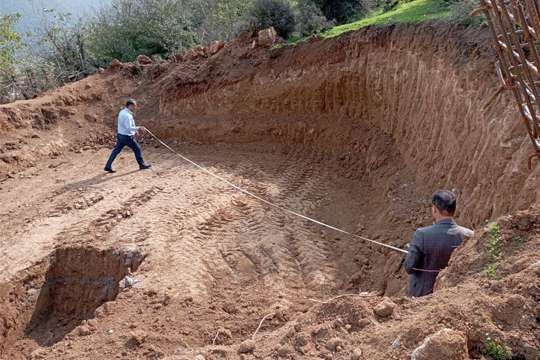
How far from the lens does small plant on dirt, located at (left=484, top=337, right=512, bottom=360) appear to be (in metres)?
2.49

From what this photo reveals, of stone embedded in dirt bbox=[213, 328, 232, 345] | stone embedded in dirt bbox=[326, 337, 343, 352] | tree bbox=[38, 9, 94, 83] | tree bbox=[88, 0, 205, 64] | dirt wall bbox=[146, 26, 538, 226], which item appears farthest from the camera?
tree bbox=[38, 9, 94, 83]

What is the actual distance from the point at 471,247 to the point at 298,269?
3.53m

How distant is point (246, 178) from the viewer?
9719 mm

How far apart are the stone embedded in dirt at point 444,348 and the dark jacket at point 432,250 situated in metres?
1.60

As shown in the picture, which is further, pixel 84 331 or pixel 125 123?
pixel 125 123

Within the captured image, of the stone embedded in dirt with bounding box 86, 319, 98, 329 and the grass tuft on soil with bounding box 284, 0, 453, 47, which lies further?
the grass tuft on soil with bounding box 284, 0, 453, 47

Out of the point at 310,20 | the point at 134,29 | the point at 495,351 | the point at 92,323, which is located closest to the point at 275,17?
the point at 310,20

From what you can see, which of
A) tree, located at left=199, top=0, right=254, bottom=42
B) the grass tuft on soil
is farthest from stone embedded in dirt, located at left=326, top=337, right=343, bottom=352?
tree, located at left=199, top=0, right=254, bottom=42

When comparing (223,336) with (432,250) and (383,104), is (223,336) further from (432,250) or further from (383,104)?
(383,104)

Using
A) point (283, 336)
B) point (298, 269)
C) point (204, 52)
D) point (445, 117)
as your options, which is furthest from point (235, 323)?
point (204, 52)

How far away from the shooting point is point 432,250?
4.12 metres

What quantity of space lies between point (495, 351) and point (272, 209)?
5.97m

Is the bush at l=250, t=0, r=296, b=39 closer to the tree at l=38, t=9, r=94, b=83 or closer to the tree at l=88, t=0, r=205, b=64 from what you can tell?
the tree at l=88, t=0, r=205, b=64

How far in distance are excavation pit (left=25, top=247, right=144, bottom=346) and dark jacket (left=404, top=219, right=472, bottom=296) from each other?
13.7ft
